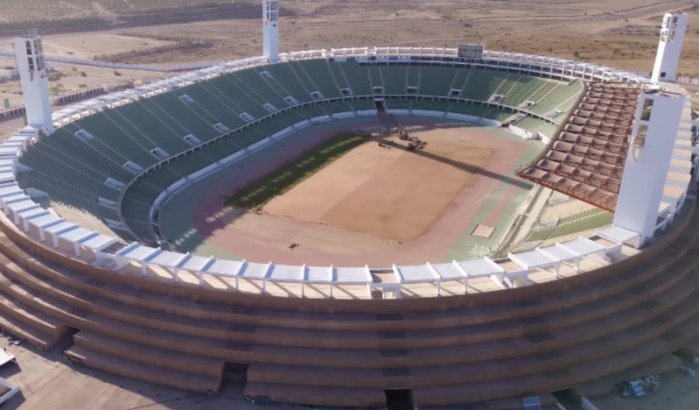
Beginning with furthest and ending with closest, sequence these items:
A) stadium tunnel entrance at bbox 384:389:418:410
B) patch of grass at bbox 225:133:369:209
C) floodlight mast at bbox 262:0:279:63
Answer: floodlight mast at bbox 262:0:279:63
patch of grass at bbox 225:133:369:209
stadium tunnel entrance at bbox 384:389:418:410

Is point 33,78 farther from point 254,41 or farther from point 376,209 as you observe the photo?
point 254,41

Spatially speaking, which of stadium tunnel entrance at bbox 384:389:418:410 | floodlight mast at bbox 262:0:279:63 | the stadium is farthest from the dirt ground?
floodlight mast at bbox 262:0:279:63

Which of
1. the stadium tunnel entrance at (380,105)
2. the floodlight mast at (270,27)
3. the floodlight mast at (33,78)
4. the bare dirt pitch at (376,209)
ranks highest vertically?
the floodlight mast at (270,27)

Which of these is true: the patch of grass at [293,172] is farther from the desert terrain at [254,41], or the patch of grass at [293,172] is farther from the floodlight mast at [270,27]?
the desert terrain at [254,41]

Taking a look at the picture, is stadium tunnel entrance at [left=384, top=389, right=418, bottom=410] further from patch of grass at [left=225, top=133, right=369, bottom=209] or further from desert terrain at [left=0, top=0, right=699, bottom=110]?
desert terrain at [left=0, top=0, right=699, bottom=110]

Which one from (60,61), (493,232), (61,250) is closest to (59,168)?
(61,250)

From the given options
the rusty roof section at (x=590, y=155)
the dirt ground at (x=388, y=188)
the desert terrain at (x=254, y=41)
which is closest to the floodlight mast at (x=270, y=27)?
the dirt ground at (x=388, y=188)

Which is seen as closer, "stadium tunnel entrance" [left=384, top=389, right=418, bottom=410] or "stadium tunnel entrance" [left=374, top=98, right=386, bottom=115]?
"stadium tunnel entrance" [left=384, top=389, right=418, bottom=410]
